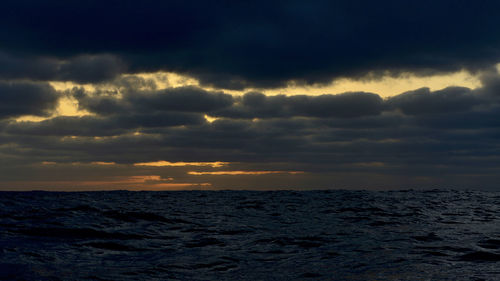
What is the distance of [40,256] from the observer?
1148 cm

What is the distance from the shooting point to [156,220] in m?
23.3

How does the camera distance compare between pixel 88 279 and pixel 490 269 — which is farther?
pixel 490 269

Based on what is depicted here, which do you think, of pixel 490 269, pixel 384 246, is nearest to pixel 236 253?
pixel 384 246

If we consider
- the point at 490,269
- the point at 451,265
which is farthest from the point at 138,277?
the point at 490,269

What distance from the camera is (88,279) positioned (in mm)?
9031

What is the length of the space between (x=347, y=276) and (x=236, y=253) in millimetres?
4261

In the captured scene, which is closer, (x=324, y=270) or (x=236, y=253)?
(x=324, y=270)

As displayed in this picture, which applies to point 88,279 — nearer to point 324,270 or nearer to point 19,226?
point 324,270

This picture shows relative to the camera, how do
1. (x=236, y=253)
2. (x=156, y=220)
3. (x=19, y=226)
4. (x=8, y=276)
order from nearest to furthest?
(x=8, y=276)
(x=236, y=253)
(x=19, y=226)
(x=156, y=220)

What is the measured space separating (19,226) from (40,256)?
7.68m

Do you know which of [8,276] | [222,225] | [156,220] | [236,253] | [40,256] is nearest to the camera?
[8,276]

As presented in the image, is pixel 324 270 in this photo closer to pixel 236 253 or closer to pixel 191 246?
pixel 236 253

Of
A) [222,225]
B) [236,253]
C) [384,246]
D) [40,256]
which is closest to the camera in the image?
[40,256]

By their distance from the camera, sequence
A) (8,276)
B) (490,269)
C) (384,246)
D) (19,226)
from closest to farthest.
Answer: (8,276) → (490,269) → (384,246) → (19,226)
